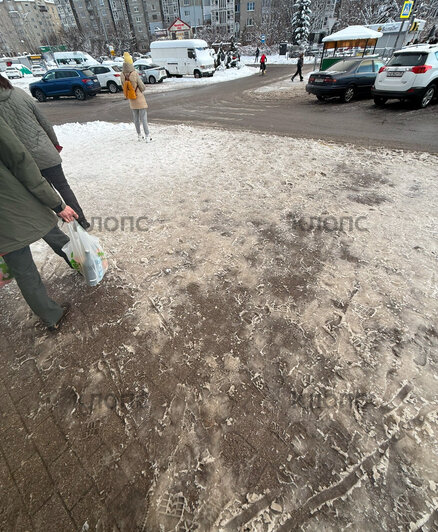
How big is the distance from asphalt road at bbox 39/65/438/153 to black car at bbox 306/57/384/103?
1.42 ft

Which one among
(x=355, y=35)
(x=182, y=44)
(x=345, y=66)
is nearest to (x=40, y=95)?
(x=182, y=44)

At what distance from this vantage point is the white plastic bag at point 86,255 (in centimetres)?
258

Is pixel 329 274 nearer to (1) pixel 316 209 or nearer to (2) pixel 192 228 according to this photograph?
(1) pixel 316 209

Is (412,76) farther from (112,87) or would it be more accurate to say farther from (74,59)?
(74,59)

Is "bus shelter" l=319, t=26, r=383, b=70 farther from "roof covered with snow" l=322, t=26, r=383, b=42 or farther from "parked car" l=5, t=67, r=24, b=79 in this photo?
"parked car" l=5, t=67, r=24, b=79

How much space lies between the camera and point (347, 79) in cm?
1042

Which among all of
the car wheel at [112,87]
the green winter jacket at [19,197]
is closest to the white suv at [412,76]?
the green winter jacket at [19,197]

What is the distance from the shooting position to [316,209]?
4055 mm

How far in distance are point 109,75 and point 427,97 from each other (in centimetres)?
1694

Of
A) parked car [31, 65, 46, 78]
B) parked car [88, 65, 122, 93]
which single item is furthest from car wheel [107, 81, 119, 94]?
parked car [31, 65, 46, 78]

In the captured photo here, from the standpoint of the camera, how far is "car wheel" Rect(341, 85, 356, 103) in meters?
10.6

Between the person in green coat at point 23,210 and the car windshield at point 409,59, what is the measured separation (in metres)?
10.9

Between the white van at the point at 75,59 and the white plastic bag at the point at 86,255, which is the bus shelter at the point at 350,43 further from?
the white van at the point at 75,59

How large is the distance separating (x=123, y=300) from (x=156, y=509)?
5.59ft
